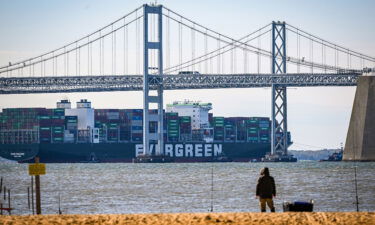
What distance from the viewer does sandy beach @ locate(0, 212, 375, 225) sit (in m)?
21.2

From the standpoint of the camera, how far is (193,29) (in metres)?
104

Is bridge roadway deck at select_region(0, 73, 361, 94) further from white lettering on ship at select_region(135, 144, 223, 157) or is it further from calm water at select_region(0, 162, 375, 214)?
calm water at select_region(0, 162, 375, 214)

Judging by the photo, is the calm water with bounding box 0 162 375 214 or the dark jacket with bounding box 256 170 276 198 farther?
the calm water with bounding box 0 162 375 214

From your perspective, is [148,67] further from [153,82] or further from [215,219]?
[215,219]

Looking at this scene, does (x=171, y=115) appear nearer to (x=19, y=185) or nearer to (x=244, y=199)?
(x=19, y=185)

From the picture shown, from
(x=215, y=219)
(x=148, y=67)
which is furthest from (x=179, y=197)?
(x=148, y=67)

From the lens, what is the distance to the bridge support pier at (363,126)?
8094 centimetres

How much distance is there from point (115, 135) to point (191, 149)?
34.5 feet

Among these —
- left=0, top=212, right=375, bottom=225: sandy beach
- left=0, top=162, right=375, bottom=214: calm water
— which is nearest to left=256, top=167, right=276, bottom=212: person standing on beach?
left=0, top=212, right=375, bottom=225: sandy beach

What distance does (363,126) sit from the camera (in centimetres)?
8100

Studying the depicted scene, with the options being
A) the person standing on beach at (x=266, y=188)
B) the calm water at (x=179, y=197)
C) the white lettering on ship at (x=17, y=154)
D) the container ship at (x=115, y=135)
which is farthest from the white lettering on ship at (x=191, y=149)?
the person standing on beach at (x=266, y=188)

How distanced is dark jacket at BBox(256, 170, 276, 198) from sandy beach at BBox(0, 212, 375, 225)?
106 cm

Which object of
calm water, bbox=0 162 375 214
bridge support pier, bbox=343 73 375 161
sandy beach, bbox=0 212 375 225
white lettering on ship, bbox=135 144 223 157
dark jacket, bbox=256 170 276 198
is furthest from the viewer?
white lettering on ship, bbox=135 144 223 157

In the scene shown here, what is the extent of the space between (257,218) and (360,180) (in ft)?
116
